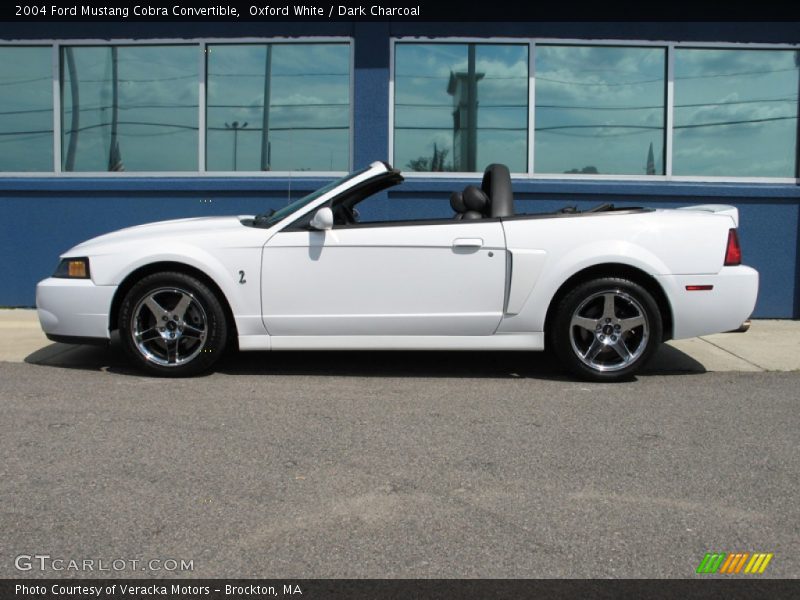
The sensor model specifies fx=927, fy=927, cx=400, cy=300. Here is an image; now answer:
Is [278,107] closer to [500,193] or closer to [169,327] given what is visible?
[500,193]

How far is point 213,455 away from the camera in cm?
452

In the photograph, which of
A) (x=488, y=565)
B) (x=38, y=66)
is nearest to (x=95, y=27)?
(x=38, y=66)

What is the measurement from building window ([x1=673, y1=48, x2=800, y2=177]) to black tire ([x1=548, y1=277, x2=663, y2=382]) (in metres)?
4.24

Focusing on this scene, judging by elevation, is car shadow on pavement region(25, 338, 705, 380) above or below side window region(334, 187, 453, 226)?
below

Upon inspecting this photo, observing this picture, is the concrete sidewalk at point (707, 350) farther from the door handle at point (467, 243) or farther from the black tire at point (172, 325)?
the door handle at point (467, 243)

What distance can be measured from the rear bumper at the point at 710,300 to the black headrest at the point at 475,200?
1.33 meters

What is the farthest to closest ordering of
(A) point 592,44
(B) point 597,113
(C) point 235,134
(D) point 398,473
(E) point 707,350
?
(C) point 235,134 < (B) point 597,113 < (A) point 592,44 < (E) point 707,350 < (D) point 398,473

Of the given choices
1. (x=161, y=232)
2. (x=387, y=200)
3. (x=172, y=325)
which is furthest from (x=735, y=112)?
(x=172, y=325)

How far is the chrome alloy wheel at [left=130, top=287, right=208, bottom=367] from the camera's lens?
6266 millimetres

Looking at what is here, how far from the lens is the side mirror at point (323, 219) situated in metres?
6.15

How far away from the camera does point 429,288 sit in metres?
6.24

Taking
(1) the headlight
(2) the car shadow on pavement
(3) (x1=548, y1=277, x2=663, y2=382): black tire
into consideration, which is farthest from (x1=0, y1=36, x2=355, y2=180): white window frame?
(3) (x1=548, y1=277, x2=663, y2=382): black tire

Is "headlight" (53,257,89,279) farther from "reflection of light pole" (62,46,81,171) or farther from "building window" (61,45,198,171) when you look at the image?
"reflection of light pole" (62,46,81,171)

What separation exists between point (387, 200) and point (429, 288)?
3.69 metres
